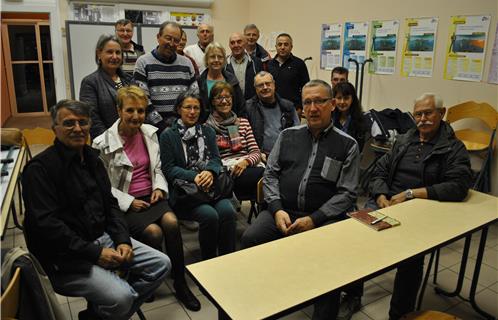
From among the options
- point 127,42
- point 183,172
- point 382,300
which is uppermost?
point 127,42

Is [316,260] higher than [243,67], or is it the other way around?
[243,67]

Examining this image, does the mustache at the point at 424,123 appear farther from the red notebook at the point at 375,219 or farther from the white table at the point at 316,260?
the red notebook at the point at 375,219

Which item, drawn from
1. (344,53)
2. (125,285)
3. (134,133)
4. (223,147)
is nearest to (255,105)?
(223,147)

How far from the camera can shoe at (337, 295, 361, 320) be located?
2193 mm

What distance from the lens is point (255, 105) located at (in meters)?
3.11

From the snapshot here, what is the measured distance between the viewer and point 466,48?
352 cm

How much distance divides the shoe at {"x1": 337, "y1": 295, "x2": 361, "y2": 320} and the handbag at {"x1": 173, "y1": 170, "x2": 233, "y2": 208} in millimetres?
990

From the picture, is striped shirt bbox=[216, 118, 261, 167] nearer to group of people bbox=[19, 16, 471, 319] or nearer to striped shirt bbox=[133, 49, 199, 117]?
group of people bbox=[19, 16, 471, 319]

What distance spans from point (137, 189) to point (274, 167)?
2.74 feet

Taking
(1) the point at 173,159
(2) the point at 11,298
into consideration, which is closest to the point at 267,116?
(1) the point at 173,159

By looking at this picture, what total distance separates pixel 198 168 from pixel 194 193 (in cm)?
21

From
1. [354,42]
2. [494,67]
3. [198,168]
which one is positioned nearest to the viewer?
[198,168]

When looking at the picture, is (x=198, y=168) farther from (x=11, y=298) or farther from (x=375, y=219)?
(x=11, y=298)

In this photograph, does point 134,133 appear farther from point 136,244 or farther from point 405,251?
point 405,251
